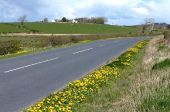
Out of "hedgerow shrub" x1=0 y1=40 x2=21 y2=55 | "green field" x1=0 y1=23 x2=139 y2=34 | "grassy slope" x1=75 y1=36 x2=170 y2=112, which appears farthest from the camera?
"green field" x1=0 y1=23 x2=139 y2=34

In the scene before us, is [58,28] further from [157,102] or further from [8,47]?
[157,102]

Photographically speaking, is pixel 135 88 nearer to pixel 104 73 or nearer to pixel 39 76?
pixel 104 73

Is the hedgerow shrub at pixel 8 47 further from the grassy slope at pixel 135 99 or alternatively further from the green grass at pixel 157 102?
the green grass at pixel 157 102

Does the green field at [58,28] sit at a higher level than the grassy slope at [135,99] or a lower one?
lower

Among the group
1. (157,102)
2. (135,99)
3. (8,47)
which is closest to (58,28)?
(8,47)

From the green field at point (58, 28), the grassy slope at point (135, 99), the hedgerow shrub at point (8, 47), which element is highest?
the grassy slope at point (135, 99)

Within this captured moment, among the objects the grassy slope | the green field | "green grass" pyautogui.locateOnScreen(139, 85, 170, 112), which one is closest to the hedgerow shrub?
the grassy slope

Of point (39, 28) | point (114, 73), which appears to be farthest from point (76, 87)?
point (39, 28)

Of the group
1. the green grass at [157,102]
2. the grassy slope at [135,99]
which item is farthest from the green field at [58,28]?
the green grass at [157,102]

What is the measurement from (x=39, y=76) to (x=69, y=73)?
6.29 ft

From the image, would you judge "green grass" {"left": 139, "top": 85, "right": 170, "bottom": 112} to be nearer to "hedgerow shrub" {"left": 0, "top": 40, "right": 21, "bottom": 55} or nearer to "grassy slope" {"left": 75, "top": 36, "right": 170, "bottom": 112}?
"grassy slope" {"left": 75, "top": 36, "right": 170, "bottom": 112}

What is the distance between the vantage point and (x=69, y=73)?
19.6m

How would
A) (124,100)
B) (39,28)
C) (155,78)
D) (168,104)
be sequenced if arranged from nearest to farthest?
(168,104), (124,100), (155,78), (39,28)

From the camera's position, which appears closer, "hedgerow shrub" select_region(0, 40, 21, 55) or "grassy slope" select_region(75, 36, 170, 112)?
"grassy slope" select_region(75, 36, 170, 112)
